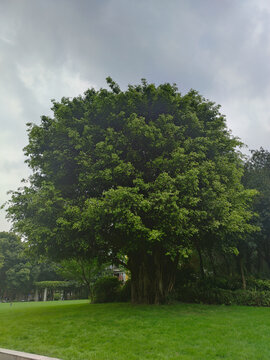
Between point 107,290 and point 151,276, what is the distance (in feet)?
28.6

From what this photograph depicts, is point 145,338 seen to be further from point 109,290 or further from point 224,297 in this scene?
point 109,290

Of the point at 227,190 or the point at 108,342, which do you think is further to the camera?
the point at 227,190

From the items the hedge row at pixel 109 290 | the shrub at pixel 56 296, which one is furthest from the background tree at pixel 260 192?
the shrub at pixel 56 296

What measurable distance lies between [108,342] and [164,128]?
9.86m

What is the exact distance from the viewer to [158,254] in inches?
629

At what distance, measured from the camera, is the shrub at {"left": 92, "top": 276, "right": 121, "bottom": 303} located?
2312 cm

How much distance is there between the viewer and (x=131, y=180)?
13578 millimetres

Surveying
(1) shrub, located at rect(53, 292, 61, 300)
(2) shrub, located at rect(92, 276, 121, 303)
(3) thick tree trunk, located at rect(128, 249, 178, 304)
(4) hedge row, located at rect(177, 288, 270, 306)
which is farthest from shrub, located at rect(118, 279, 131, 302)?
(1) shrub, located at rect(53, 292, 61, 300)

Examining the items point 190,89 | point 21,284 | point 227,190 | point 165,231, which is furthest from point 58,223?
point 21,284

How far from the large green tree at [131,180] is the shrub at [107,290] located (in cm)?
743

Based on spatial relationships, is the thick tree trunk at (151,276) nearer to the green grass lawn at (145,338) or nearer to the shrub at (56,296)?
the green grass lawn at (145,338)

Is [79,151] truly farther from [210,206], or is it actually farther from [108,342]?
[108,342]

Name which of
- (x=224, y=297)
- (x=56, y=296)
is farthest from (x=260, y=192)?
(x=56, y=296)

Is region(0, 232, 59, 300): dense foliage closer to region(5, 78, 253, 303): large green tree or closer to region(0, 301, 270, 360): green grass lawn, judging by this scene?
region(5, 78, 253, 303): large green tree
